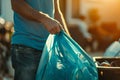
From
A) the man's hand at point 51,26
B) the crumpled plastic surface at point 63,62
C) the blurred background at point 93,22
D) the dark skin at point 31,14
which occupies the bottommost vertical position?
the crumpled plastic surface at point 63,62

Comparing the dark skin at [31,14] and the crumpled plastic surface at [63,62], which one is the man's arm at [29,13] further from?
the crumpled plastic surface at [63,62]

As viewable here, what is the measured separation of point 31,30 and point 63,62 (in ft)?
1.54

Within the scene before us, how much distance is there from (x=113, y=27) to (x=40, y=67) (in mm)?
9260

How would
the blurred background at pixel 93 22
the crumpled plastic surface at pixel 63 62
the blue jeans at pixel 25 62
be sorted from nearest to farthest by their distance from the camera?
the crumpled plastic surface at pixel 63 62 → the blue jeans at pixel 25 62 → the blurred background at pixel 93 22

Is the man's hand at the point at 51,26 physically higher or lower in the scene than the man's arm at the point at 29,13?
lower

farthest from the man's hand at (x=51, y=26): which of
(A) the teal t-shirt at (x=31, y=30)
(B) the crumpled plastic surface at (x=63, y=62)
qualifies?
(A) the teal t-shirt at (x=31, y=30)

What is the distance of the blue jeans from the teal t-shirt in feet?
0.16

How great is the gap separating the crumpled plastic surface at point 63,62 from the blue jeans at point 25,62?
13 centimetres

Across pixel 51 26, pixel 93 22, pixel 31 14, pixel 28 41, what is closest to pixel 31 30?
pixel 28 41

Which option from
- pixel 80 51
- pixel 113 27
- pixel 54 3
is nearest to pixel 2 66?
pixel 54 3

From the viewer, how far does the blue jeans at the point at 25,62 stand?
3875mm

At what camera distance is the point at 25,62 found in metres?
3.88

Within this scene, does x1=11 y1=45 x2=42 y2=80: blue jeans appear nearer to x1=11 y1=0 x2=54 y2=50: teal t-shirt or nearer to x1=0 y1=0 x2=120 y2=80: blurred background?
x1=11 y1=0 x2=54 y2=50: teal t-shirt

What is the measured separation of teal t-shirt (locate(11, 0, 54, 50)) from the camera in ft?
12.8
